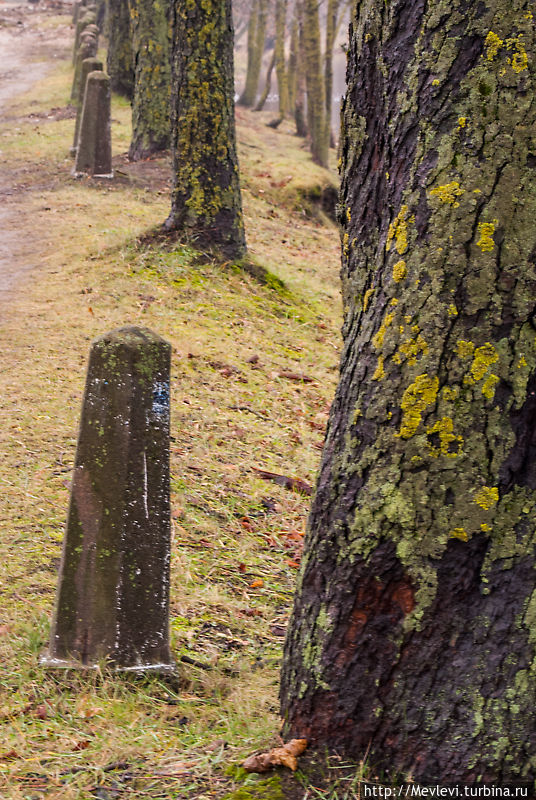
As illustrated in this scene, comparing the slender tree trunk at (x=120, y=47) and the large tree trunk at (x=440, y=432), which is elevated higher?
the slender tree trunk at (x=120, y=47)

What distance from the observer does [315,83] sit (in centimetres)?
2077

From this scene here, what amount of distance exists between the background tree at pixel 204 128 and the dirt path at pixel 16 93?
2.10m

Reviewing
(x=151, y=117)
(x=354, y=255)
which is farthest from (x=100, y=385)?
(x=151, y=117)

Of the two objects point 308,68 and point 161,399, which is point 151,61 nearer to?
point 308,68

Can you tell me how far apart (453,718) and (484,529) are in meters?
0.57

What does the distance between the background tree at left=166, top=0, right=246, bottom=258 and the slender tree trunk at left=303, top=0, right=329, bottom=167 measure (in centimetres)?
1164

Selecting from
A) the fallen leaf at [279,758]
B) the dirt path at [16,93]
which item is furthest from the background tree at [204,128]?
the fallen leaf at [279,758]

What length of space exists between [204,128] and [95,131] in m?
4.59

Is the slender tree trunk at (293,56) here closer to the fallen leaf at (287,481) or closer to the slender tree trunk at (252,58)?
the slender tree trunk at (252,58)

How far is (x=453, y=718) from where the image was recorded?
8.05 ft

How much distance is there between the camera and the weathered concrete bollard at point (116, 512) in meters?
3.42

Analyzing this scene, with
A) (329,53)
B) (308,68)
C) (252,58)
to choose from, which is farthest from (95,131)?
(252,58)

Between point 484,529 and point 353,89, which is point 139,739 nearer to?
point 484,529

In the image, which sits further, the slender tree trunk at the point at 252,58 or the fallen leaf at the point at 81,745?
the slender tree trunk at the point at 252,58
